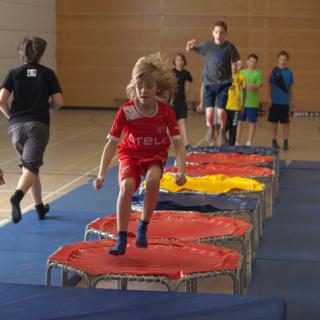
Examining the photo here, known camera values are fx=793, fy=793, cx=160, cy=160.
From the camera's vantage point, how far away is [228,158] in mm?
9234

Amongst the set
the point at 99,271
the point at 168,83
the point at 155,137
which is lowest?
the point at 99,271

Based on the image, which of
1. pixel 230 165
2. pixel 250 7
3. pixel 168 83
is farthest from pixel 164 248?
pixel 250 7

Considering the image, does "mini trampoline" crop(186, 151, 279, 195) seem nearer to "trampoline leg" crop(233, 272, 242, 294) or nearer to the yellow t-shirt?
the yellow t-shirt

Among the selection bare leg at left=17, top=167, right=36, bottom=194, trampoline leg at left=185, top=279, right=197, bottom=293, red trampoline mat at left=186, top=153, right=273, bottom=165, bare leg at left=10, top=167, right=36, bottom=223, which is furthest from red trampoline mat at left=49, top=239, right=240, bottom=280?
red trampoline mat at left=186, top=153, right=273, bottom=165

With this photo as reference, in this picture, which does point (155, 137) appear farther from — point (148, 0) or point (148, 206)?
point (148, 0)

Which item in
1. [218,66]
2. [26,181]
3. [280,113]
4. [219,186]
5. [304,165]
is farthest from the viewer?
[280,113]

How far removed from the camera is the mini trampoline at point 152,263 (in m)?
4.26

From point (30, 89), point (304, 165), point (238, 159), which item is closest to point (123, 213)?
point (30, 89)

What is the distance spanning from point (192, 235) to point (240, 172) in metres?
2.81

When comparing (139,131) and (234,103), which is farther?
(234,103)

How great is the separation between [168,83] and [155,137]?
14.0 inches

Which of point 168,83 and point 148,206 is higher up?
point 168,83

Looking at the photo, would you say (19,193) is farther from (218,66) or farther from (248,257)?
(218,66)

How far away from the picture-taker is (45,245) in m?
6.04
